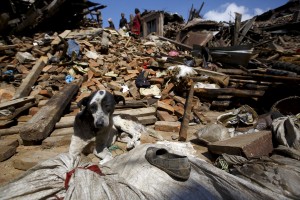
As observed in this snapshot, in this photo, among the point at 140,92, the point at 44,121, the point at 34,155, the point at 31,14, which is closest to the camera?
the point at 34,155

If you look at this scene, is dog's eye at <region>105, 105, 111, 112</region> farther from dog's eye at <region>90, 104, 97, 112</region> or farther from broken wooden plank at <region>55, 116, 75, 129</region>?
broken wooden plank at <region>55, 116, 75, 129</region>

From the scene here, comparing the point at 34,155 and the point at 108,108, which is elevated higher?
the point at 108,108

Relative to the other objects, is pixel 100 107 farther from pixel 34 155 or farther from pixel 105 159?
pixel 34 155

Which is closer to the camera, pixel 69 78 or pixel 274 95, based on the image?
pixel 274 95

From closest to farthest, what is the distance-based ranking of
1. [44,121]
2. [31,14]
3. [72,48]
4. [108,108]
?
[108,108] < [44,121] < [72,48] < [31,14]

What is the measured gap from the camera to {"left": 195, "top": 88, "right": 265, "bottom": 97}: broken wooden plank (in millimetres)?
5595

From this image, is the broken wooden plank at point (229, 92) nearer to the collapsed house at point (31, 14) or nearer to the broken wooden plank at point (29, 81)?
the broken wooden plank at point (29, 81)

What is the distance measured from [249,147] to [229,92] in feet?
10.4

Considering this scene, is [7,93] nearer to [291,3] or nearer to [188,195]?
[188,195]

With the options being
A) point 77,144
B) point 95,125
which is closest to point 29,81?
point 77,144

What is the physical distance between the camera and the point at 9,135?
14.1ft

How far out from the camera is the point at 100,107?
3.36 meters

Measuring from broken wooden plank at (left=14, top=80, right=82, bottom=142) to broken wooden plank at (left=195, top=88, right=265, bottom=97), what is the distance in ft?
10.8

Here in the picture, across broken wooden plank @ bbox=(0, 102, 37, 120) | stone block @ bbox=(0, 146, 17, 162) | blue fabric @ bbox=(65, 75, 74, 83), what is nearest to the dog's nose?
stone block @ bbox=(0, 146, 17, 162)
